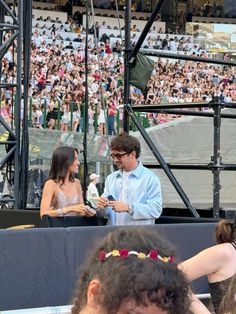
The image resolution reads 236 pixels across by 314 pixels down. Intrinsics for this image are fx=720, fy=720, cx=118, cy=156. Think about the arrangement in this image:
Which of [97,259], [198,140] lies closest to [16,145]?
[198,140]

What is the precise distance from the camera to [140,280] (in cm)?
143

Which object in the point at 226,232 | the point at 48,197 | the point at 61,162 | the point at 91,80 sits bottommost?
the point at 48,197

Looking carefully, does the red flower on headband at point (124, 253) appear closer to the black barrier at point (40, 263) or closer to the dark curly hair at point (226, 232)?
the dark curly hair at point (226, 232)

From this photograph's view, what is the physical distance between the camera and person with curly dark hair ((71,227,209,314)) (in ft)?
4.70

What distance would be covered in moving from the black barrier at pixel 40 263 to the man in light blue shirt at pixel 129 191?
1.60 ft

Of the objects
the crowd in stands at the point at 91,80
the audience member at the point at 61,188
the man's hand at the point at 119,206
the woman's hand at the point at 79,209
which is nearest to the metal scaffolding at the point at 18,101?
the audience member at the point at 61,188

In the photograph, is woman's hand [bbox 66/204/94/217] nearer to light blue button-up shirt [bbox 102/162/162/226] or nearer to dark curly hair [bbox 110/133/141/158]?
light blue button-up shirt [bbox 102/162/162/226]

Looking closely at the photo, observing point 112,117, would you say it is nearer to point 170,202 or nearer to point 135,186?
point 170,202

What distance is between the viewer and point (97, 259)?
1551mm

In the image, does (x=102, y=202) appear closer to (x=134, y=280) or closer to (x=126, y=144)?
(x=126, y=144)

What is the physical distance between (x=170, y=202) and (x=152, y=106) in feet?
11.2

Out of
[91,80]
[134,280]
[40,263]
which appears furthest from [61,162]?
[91,80]

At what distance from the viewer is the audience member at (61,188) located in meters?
5.48

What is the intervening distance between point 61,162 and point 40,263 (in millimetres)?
1111
